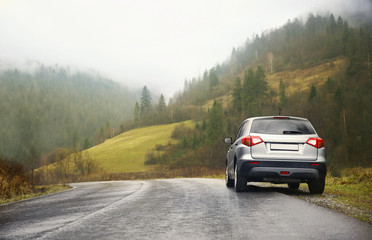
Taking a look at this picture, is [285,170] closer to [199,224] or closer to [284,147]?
[284,147]

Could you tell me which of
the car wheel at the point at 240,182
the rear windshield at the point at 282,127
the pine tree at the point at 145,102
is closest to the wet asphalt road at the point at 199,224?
the car wheel at the point at 240,182

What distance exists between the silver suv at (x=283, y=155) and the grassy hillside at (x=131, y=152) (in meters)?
86.5

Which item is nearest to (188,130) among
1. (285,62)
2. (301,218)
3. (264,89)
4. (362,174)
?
(264,89)

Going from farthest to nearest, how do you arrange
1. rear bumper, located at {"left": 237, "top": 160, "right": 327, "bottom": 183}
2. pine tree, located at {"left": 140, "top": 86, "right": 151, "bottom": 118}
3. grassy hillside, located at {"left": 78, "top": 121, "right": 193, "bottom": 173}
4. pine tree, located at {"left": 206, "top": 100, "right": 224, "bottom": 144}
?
pine tree, located at {"left": 140, "top": 86, "right": 151, "bottom": 118} → grassy hillside, located at {"left": 78, "top": 121, "right": 193, "bottom": 173} → pine tree, located at {"left": 206, "top": 100, "right": 224, "bottom": 144} → rear bumper, located at {"left": 237, "top": 160, "right": 327, "bottom": 183}

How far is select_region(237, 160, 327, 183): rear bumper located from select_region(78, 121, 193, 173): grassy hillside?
86.7 m

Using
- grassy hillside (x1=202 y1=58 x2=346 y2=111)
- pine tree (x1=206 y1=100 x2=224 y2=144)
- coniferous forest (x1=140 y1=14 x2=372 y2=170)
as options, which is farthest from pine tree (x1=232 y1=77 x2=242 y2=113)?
pine tree (x1=206 y1=100 x2=224 y2=144)

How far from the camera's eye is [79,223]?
575 cm

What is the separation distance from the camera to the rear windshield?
9.22 m

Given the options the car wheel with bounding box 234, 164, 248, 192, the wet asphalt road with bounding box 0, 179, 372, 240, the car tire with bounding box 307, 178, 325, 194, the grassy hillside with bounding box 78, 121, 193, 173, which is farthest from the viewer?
the grassy hillside with bounding box 78, 121, 193, 173

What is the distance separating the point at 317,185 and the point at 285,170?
4.14 feet

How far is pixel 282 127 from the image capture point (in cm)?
934

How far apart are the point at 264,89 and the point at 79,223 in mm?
105901

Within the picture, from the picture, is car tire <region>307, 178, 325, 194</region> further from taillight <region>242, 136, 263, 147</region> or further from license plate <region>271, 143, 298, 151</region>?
taillight <region>242, 136, 263, 147</region>

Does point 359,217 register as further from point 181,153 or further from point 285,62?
point 285,62
